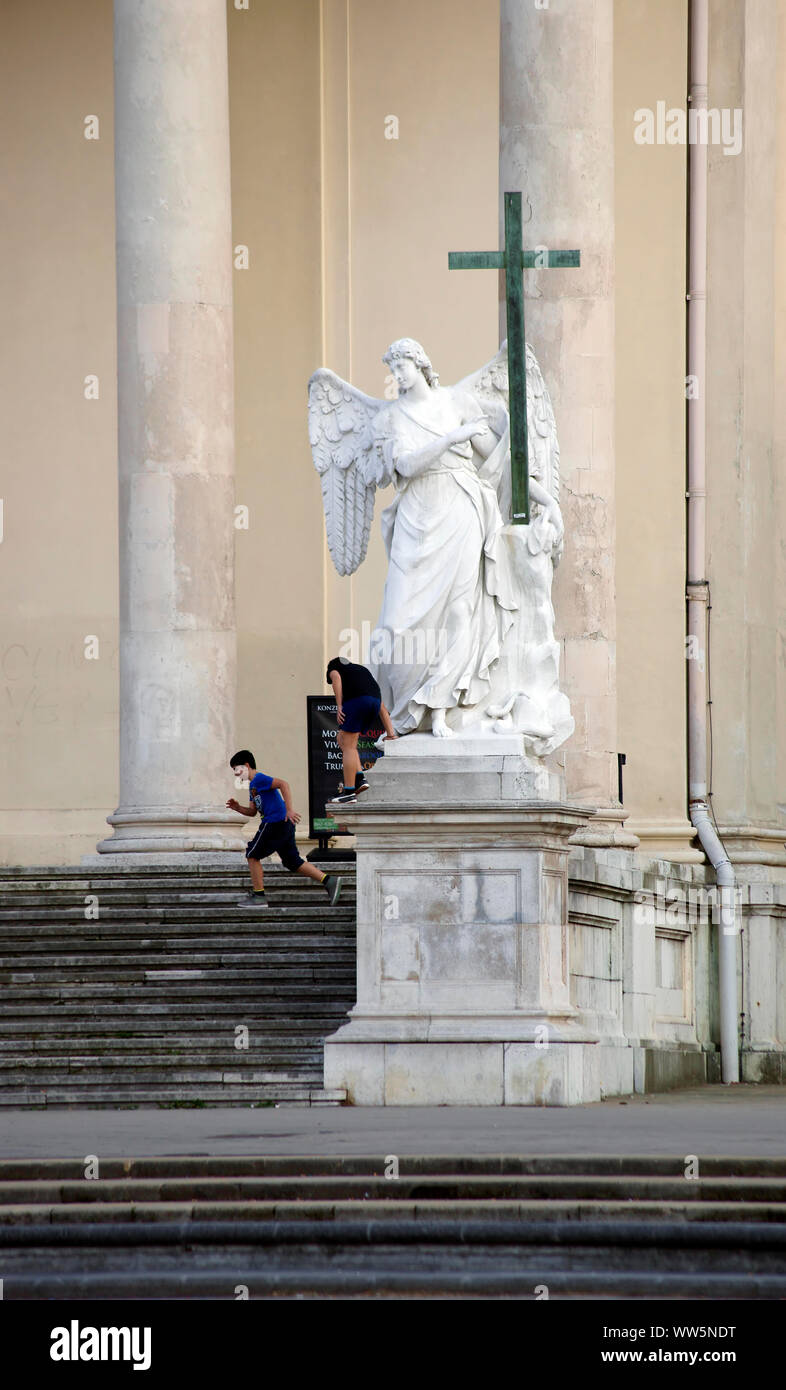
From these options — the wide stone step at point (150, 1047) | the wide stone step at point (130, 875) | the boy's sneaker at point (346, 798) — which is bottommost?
the wide stone step at point (150, 1047)

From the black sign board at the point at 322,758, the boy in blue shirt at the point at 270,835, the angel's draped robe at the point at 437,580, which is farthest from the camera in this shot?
the black sign board at the point at 322,758

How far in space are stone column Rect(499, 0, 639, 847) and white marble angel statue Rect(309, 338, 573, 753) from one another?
3974 mm

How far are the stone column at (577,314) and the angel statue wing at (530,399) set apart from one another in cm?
401

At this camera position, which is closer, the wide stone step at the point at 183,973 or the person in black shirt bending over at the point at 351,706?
the wide stone step at the point at 183,973

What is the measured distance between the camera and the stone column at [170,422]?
73.1ft

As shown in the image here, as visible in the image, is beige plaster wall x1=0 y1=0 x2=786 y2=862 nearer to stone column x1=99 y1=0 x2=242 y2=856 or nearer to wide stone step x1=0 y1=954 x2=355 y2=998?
stone column x1=99 y1=0 x2=242 y2=856

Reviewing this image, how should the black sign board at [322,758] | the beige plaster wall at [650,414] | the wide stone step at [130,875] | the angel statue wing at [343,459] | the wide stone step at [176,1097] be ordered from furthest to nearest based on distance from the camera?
the beige plaster wall at [650,414] < the black sign board at [322,758] < the wide stone step at [130,875] < the angel statue wing at [343,459] < the wide stone step at [176,1097]

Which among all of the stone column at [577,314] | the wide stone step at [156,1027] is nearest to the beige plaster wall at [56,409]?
the stone column at [577,314]

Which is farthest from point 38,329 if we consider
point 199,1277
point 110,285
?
point 199,1277

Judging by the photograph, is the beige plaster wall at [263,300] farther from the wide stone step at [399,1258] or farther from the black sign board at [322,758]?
the wide stone step at [399,1258]

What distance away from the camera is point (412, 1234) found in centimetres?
1020

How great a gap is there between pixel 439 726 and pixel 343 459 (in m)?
2.22

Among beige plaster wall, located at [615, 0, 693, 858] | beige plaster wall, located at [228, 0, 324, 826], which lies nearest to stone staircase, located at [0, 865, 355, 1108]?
beige plaster wall, located at [615, 0, 693, 858]

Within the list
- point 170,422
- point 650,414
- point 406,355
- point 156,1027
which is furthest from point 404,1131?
point 650,414
